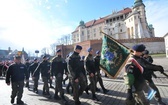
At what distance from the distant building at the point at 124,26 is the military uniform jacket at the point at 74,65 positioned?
75.0 metres

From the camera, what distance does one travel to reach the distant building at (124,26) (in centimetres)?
7806

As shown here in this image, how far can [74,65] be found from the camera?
667 centimetres

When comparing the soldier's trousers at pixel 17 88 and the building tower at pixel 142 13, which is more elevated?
the building tower at pixel 142 13

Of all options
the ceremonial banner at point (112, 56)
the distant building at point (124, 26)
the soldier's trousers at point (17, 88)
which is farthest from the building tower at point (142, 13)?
the soldier's trousers at point (17, 88)

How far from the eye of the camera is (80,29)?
10281 cm

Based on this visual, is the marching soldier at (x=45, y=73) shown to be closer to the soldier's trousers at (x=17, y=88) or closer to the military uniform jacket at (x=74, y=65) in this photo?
the soldier's trousers at (x=17, y=88)

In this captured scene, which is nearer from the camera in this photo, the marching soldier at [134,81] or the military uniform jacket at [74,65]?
the marching soldier at [134,81]

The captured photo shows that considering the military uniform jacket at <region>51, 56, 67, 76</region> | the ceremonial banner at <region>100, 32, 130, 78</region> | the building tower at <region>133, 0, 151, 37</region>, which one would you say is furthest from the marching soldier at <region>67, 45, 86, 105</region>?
the building tower at <region>133, 0, 151, 37</region>

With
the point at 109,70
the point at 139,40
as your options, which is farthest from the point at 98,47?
the point at 109,70

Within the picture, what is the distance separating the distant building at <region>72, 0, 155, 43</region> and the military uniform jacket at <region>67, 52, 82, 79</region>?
246ft

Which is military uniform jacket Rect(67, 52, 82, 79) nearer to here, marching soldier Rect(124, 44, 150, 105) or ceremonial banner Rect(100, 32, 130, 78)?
marching soldier Rect(124, 44, 150, 105)

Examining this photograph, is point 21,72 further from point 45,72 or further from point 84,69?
point 84,69

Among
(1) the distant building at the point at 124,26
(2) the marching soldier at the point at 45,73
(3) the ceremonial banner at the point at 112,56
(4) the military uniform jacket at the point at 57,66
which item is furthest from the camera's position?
(1) the distant building at the point at 124,26

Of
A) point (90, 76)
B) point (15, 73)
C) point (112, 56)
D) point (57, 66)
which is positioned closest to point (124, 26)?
point (112, 56)
